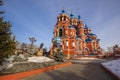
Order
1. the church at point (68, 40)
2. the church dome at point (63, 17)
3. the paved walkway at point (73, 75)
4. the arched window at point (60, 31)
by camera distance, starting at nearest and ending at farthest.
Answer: the paved walkway at point (73, 75) → the church at point (68, 40) → the arched window at point (60, 31) → the church dome at point (63, 17)

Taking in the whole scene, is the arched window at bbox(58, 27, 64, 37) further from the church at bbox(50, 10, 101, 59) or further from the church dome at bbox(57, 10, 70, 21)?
the church dome at bbox(57, 10, 70, 21)

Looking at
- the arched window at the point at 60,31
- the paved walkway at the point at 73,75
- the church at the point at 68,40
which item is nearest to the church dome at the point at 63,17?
the church at the point at 68,40

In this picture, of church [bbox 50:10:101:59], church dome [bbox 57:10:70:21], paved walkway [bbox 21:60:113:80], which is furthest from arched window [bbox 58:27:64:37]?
paved walkway [bbox 21:60:113:80]

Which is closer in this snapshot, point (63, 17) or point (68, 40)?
point (68, 40)

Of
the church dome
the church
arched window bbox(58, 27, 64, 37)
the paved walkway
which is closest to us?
the paved walkway

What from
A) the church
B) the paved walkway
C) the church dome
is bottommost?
the paved walkway

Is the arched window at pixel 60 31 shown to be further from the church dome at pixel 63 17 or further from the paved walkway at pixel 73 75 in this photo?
the paved walkway at pixel 73 75

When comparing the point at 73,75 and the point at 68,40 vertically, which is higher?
the point at 68,40

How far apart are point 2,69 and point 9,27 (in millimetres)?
4536

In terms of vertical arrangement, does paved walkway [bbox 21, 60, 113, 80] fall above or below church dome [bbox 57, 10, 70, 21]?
Result: below

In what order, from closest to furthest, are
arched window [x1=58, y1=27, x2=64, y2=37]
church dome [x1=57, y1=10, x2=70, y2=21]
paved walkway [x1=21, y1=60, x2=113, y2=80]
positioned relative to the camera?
paved walkway [x1=21, y1=60, x2=113, y2=80] → arched window [x1=58, y1=27, x2=64, y2=37] → church dome [x1=57, y1=10, x2=70, y2=21]

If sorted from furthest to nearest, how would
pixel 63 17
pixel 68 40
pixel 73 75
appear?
1. pixel 63 17
2. pixel 68 40
3. pixel 73 75

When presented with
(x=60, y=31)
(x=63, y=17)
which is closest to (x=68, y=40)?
(x=60, y=31)

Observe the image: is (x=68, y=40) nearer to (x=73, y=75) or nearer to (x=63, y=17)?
(x=63, y=17)
